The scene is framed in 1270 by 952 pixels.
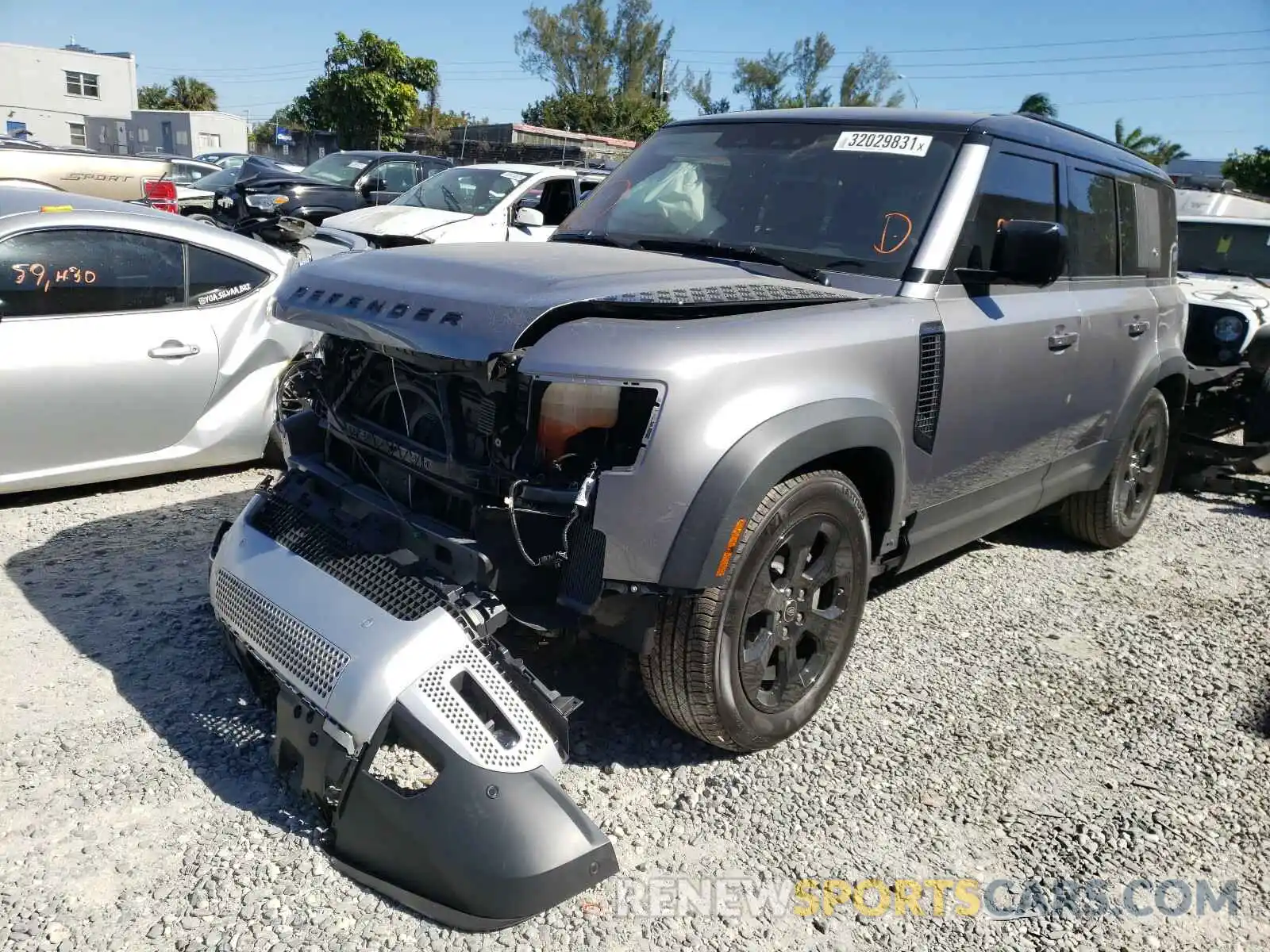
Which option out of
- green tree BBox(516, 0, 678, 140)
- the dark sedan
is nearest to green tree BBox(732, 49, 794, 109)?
green tree BBox(516, 0, 678, 140)

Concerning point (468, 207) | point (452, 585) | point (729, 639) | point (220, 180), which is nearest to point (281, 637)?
point (452, 585)

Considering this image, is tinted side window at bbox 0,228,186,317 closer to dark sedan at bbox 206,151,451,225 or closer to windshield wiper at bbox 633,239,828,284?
windshield wiper at bbox 633,239,828,284

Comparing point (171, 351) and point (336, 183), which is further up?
point (336, 183)

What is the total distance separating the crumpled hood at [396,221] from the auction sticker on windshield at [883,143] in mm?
6880

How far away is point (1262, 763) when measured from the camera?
3242 millimetres

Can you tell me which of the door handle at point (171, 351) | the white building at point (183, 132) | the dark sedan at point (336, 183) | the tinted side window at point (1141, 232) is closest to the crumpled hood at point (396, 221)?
the dark sedan at point (336, 183)

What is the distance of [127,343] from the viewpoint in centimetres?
455

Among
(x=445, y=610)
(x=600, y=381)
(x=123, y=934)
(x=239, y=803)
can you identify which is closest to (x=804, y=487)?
(x=600, y=381)

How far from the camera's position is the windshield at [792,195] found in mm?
3473

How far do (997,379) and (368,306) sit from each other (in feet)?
7.27

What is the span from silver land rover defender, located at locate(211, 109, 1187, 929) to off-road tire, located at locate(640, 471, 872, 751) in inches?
0.4

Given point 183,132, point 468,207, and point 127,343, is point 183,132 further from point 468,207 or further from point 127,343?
point 127,343

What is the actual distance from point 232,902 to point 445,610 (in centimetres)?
82

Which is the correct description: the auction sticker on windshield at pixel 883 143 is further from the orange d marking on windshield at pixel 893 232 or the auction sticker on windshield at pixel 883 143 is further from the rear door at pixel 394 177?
the rear door at pixel 394 177
